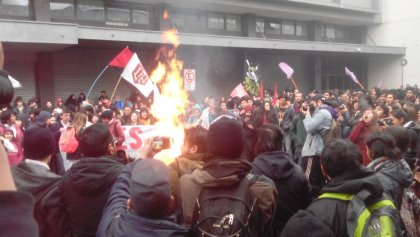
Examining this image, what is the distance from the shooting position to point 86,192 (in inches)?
129

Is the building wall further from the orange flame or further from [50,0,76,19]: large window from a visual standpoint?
[50,0,76,19]: large window

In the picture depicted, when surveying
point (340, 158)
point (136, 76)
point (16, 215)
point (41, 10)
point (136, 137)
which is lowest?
point (136, 137)

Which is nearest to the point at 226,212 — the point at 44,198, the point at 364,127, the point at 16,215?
the point at 44,198

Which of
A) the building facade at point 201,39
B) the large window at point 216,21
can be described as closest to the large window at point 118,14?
the building facade at point 201,39

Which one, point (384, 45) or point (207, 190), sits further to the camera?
point (384, 45)

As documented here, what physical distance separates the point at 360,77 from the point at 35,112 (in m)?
27.3

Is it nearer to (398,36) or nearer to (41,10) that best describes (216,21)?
(41,10)

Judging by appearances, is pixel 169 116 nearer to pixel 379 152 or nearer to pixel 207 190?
pixel 379 152

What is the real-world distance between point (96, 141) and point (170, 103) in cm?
480

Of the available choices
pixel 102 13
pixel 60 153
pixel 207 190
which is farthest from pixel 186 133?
pixel 102 13

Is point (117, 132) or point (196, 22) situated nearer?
point (117, 132)

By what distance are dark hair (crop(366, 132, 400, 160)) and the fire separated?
5.82 feet

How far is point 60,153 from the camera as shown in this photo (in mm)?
7934

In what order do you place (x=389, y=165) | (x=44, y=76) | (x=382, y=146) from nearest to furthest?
(x=389, y=165) < (x=382, y=146) < (x=44, y=76)
